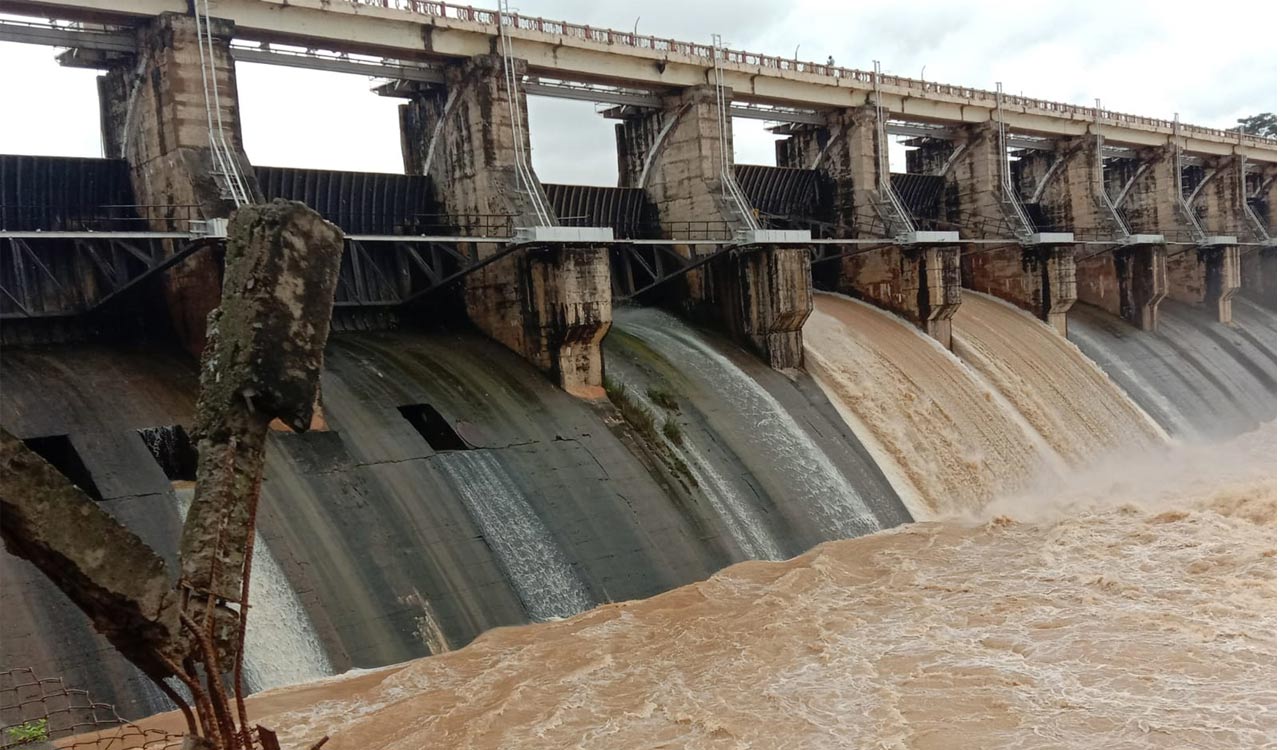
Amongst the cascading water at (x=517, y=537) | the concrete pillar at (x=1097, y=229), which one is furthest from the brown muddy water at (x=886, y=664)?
the concrete pillar at (x=1097, y=229)

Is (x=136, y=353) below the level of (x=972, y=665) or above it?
above

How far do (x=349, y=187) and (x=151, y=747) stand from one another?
10.9m

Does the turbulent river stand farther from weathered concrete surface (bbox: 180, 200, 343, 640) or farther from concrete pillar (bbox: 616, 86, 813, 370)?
weathered concrete surface (bbox: 180, 200, 343, 640)

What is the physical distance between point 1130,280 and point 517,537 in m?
24.3

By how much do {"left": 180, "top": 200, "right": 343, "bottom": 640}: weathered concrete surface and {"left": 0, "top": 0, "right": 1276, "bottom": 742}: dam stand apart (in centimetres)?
273

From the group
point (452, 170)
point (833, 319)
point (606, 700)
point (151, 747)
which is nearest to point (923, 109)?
point (833, 319)

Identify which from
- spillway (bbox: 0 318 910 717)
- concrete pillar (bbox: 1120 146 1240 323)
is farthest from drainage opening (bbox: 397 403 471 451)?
concrete pillar (bbox: 1120 146 1240 323)

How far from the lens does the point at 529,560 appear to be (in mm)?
12305

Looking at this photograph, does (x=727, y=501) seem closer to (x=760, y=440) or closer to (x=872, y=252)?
(x=760, y=440)

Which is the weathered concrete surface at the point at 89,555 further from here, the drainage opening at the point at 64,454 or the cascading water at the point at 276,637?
the drainage opening at the point at 64,454

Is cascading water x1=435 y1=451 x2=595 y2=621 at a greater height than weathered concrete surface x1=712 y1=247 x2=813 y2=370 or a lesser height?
lesser

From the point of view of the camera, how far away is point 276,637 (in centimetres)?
984

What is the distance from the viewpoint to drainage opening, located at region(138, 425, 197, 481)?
11.5 meters

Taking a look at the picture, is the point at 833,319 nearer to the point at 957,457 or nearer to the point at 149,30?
the point at 957,457
